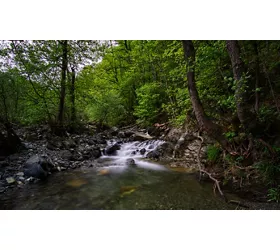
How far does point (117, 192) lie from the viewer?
2.69 meters

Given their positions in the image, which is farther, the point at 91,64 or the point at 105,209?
the point at 91,64

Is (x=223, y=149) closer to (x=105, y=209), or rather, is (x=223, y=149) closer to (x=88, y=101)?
(x=105, y=209)

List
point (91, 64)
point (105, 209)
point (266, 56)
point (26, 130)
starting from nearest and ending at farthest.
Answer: point (105, 209) < point (266, 56) < point (26, 130) < point (91, 64)

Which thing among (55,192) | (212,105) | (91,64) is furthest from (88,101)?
(212,105)

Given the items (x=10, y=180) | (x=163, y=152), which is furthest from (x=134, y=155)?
(x=10, y=180)

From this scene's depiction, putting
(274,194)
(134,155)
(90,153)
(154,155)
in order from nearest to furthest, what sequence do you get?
(274,194), (154,155), (90,153), (134,155)

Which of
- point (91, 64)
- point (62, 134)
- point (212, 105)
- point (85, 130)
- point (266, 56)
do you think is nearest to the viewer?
point (266, 56)

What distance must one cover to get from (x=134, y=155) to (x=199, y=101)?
3.15 metres

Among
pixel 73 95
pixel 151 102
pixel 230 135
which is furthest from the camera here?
pixel 151 102

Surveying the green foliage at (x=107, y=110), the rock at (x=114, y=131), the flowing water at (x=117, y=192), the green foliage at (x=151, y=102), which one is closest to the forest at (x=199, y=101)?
the flowing water at (x=117, y=192)

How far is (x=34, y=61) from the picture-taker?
3725 millimetres

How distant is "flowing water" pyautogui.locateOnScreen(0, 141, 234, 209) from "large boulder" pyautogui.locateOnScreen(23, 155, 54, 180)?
0.60 feet

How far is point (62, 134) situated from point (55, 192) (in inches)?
131

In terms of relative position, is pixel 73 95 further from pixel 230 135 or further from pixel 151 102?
pixel 230 135
